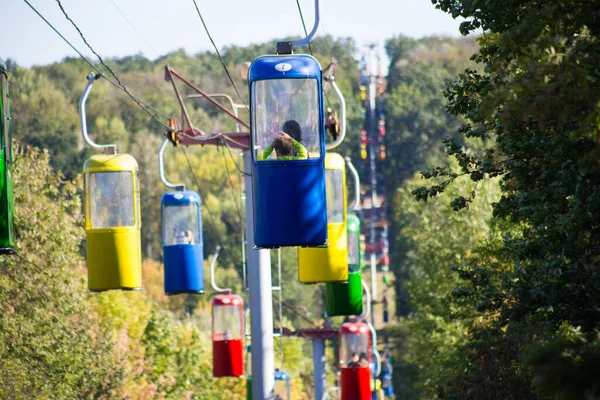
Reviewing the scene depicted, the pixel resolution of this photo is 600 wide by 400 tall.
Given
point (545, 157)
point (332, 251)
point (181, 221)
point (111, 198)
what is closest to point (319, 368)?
point (181, 221)

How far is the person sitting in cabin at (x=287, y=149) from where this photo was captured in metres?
14.3

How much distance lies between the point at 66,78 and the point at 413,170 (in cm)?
2789

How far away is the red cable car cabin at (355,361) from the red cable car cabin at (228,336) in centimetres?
210

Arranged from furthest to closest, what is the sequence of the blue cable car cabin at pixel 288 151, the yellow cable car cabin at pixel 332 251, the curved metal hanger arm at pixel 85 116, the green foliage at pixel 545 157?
the yellow cable car cabin at pixel 332 251, the curved metal hanger arm at pixel 85 116, the blue cable car cabin at pixel 288 151, the green foliage at pixel 545 157

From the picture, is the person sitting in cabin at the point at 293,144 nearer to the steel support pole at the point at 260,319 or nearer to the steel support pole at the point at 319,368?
the steel support pole at the point at 260,319

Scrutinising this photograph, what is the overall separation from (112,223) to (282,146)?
A: 6.29 m

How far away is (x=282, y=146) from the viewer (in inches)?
563

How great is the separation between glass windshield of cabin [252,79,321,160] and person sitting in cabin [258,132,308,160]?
0.08 feet

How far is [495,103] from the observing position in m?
10.5

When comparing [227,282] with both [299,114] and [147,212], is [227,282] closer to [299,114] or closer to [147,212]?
[147,212]

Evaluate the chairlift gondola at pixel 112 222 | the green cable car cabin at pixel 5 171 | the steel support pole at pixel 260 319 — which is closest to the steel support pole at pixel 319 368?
the steel support pole at pixel 260 319

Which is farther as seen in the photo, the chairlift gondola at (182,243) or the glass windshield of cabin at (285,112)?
the chairlift gondola at (182,243)

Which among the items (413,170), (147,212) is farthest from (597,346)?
(413,170)

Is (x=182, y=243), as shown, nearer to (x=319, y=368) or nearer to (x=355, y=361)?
(x=355, y=361)
